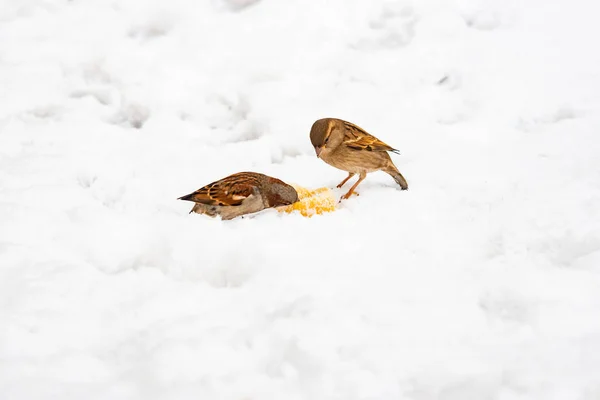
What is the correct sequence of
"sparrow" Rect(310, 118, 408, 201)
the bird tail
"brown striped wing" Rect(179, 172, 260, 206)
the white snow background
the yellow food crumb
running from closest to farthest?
the white snow background < "brown striped wing" Rect(179, 172, 260, 206) < the yellow food crumb < "sparrow" Rect(310, 118, 408, 201) < the bird tail

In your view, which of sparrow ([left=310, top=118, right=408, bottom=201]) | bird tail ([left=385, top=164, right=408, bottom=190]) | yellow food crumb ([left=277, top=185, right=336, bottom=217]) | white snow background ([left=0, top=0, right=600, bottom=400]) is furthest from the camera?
bird tail ([left=385, top=164, right=408, bottom=190])

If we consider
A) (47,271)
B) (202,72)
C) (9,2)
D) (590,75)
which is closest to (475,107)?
(590,75)

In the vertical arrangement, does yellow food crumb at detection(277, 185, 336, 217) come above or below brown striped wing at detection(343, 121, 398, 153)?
below

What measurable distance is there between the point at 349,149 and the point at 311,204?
62 centimetres

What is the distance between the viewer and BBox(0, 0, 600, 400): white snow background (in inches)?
111

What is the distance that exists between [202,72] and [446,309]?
4603mm

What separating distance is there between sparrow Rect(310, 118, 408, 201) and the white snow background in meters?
0.23

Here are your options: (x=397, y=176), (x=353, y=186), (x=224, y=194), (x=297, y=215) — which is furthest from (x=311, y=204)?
(x=397, y=176)

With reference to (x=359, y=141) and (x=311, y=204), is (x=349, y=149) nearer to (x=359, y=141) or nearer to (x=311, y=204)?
(x=359, y=141)

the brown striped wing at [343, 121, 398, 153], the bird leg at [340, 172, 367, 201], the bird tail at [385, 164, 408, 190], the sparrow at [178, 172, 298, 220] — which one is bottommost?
the bird leg at [340, 172, 367, 201]

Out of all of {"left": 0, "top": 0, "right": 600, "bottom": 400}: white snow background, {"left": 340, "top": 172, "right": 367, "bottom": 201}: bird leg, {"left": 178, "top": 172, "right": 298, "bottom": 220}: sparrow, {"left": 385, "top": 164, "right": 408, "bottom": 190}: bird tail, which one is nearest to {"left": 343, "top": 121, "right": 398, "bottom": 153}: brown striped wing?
{"left": 385, "top": 164, "right": 408, "bottom": 190}: bird tail

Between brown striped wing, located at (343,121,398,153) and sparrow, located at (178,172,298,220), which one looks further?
brown striped wing, located at (343,121,398,153)

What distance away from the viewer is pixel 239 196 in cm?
430

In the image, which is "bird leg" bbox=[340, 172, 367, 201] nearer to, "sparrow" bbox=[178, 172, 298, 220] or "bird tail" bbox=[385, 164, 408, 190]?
"bird tail" bbox=[385, 164, 408, 190]
